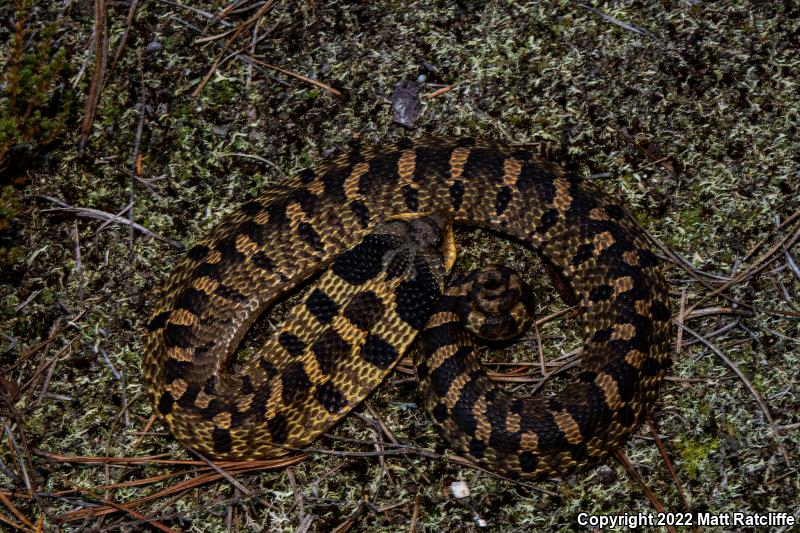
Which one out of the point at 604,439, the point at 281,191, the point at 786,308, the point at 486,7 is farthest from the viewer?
the point at 486,7

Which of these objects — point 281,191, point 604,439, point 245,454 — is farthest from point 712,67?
point 245,454

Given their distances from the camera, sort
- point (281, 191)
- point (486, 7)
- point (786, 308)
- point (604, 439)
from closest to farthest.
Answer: point (604, 439) → point (786, 308) → point (281, 191) → point (486, 7)

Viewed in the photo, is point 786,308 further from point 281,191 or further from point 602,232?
point 281,191

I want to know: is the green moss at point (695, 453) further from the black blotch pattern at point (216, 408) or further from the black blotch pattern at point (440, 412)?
the black blotch pattern at point (216, 408)

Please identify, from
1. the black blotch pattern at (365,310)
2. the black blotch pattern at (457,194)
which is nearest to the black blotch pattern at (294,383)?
the black blotch pattern at (365,310)

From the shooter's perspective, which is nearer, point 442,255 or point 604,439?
point 604,439

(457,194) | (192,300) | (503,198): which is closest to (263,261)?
(192,300)

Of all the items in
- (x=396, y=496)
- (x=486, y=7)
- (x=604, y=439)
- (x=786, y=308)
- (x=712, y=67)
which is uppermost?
(x=486, y=7)
